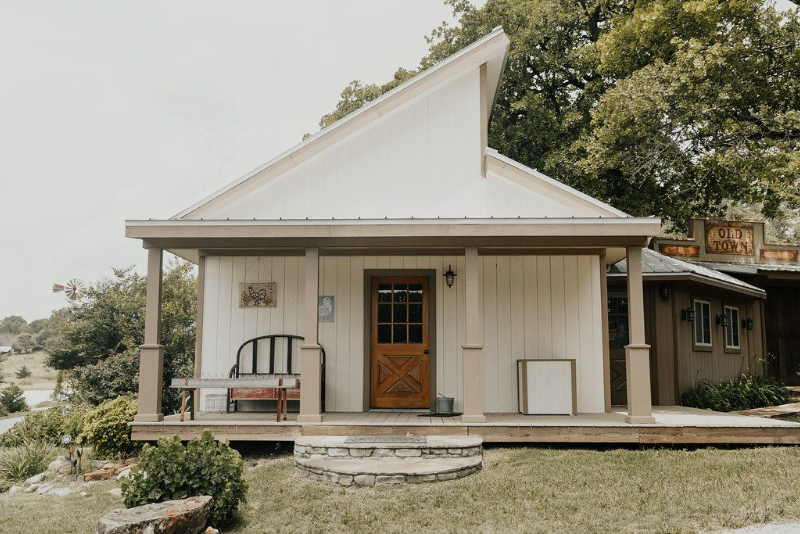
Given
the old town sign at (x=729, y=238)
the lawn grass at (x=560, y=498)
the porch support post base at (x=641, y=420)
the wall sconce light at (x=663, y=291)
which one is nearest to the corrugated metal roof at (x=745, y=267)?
the old town sign at (x=729, y=238)

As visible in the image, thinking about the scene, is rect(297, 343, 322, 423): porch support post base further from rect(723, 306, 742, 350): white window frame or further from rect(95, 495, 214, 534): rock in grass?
rect(723, 306, 742, 350): white window frame

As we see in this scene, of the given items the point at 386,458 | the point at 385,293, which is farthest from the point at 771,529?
the point at 385,293

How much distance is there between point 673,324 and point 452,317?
12.9 ft

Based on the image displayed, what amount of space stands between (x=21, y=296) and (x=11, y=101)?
81.2 feet

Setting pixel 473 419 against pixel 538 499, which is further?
pixel 473 419

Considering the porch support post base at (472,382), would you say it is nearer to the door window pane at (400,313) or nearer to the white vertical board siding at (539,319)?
the white vertical board siding at (539,319)

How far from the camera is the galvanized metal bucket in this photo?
8.73m

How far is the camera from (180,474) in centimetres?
569

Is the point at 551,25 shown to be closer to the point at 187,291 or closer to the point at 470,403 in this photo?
the point at 187,291

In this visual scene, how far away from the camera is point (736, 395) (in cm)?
1135

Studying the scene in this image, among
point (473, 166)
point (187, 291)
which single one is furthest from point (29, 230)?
point (473, 166)

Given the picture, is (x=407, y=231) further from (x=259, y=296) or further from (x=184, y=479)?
(x=184, y=479)

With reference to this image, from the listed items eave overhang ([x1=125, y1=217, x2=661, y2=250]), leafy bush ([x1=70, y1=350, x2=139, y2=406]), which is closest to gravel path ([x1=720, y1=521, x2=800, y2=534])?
eave overhang ([x1=125, y1=217, x2=661, y2=250])

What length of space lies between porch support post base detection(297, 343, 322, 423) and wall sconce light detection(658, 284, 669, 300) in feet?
19.6
